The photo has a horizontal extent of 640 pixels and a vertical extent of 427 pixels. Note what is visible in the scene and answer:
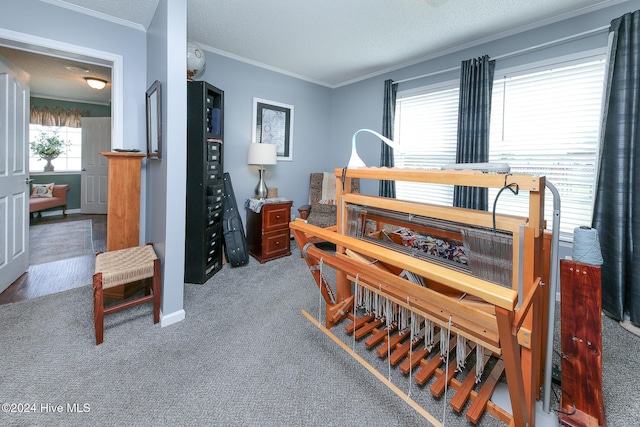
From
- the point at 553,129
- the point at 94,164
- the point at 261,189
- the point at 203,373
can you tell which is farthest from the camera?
the point at 94,164

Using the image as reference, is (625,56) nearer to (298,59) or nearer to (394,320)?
(394,320)

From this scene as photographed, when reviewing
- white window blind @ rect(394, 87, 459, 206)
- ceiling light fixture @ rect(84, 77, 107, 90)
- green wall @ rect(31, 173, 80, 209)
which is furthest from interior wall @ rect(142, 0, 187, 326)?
green wall @ rect(31, 173, 80, 209)

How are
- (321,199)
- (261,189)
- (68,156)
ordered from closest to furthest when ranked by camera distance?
(261,189), (321,199), (68,156)

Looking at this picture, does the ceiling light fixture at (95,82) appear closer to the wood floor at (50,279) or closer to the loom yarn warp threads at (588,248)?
the wood floor at (50,279)

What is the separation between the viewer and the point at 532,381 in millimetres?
1243

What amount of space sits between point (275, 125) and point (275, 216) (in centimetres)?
138

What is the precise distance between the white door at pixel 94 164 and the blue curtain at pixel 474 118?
6.73 metres

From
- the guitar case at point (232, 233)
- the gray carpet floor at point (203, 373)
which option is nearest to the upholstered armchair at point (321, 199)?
the guitar case at point (232, 233)

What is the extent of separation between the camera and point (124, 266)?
6.77 feet

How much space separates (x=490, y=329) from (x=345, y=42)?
10.1ft

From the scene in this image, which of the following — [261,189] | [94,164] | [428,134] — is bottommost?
[261,189]

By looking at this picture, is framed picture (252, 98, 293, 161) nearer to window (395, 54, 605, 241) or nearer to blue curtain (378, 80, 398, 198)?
blue curtain (378, 80, 398, 198)

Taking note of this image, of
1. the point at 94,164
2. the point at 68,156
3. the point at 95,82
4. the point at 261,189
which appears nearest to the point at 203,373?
the point at 261,189

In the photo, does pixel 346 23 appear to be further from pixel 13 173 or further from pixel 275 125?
pixel 13 173
